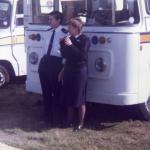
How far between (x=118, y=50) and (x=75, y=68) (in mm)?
658

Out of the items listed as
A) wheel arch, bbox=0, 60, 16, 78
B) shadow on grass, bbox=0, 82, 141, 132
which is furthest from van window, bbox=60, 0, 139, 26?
wheel arch, bbox=0, 60, 16, 78

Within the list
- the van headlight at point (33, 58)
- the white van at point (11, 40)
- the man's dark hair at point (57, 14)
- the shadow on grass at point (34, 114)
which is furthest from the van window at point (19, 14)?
the man's dark hair at point (57, 14)

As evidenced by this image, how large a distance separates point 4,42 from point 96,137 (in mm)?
4320

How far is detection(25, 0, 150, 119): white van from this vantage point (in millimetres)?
7316

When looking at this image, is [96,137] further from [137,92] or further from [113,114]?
[113,114]

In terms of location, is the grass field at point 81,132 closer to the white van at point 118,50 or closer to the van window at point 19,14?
the white van at point 118,50

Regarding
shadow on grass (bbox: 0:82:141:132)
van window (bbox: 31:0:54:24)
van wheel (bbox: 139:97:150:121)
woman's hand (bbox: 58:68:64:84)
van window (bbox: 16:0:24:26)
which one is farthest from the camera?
van window (bbox: 16:0:24:26)

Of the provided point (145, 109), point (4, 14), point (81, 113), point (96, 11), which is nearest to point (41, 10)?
point (96, 11)

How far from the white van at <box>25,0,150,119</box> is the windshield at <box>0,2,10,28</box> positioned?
11.2 feet

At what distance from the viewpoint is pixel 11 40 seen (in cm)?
1107

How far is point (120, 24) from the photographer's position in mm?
7348

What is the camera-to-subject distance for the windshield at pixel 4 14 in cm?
1094

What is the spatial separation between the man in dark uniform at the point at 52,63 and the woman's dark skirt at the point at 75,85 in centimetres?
28

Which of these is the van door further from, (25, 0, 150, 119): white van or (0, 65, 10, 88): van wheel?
(25, 0, 150, 119): white van
